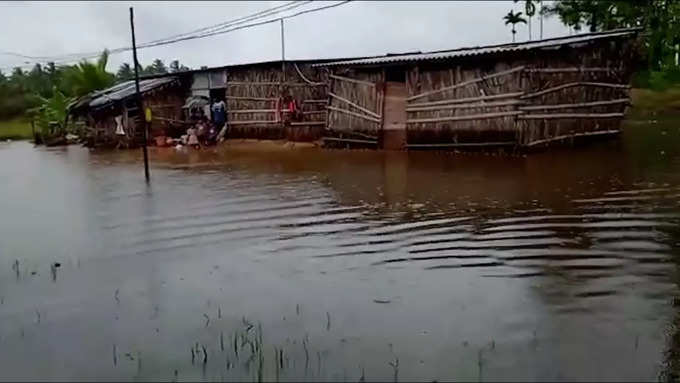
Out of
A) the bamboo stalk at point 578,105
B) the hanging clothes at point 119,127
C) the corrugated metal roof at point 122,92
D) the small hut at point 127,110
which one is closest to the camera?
the bamboo stalk at point 578,105

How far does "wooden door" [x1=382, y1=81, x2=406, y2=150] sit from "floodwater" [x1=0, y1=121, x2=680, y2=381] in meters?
5.85

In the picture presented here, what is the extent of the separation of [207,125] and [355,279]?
2023cm

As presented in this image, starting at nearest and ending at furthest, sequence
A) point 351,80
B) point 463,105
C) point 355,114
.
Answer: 1. point 463,105
2. point 355,114
3. point 351,80

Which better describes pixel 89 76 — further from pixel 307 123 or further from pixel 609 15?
pixel 609 15

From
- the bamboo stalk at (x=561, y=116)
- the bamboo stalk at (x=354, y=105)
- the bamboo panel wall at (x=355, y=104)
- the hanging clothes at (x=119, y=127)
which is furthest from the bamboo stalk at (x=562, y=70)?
the hanging clothes at (x=119, y=127)

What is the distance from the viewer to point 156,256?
25.8ft

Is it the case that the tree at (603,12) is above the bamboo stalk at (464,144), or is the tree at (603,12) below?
above

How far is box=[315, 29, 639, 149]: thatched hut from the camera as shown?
15.8m

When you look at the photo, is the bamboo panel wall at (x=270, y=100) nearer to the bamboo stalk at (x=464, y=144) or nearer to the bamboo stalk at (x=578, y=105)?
the bamboo stalk at (x=464, y=144)

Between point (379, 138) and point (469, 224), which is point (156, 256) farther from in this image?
point (379, 138)

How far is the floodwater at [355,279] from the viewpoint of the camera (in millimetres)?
4691

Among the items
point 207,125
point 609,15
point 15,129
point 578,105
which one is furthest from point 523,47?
point 15,129

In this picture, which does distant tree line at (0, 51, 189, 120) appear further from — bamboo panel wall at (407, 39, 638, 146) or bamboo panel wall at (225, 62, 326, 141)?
bamboo panel wall at (407, 39, 638, 146)

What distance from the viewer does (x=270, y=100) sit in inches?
963
